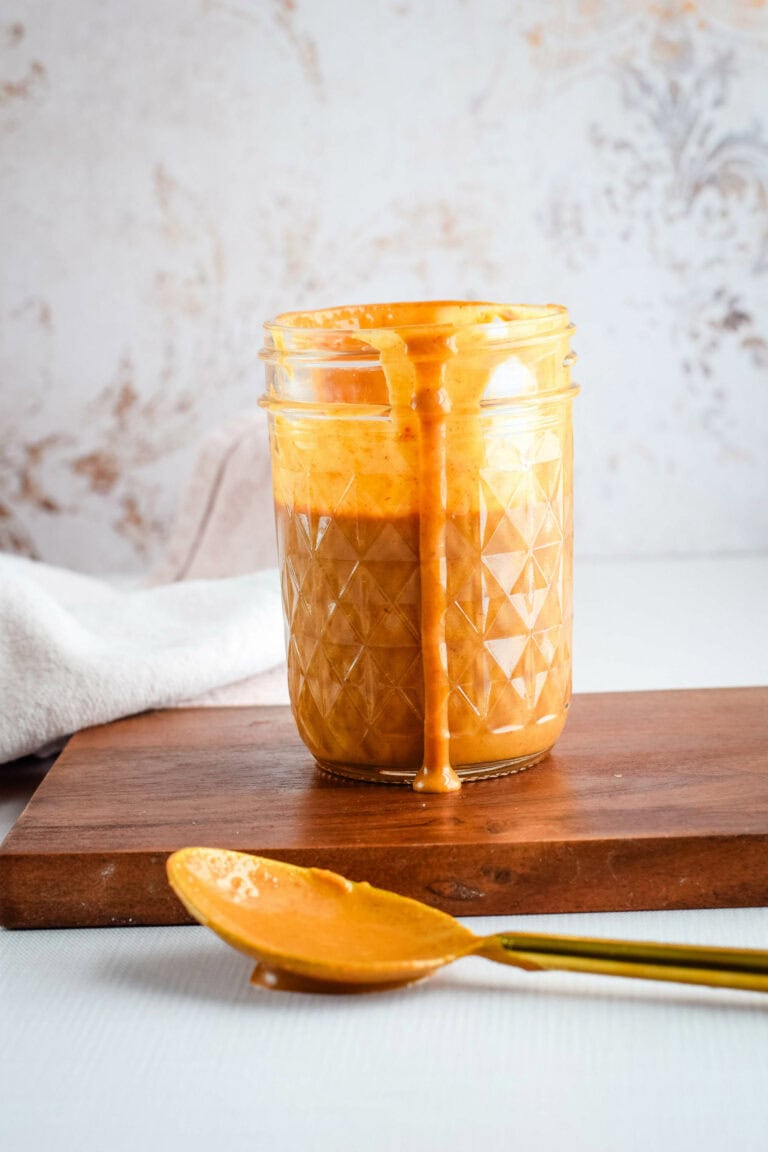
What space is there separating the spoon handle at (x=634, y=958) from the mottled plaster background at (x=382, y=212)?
53.2 inches

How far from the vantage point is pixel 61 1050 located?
417 mm

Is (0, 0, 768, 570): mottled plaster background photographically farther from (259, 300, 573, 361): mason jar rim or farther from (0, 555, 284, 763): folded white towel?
(259, 300, 573, 361): mason jar rim

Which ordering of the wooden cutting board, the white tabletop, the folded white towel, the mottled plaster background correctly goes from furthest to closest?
the mottled plaster background, the folded white towel, the wooden cutting board, the white tabletop

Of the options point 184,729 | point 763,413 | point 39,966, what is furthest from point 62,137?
point 39,966

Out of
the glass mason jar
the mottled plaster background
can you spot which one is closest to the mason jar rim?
the glass mason jar

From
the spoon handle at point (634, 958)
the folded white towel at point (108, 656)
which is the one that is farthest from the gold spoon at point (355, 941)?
the folded white towel at point (108, 656)

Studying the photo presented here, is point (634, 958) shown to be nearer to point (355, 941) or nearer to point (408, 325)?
point (355, 941)

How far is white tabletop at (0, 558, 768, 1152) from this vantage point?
1.20ft

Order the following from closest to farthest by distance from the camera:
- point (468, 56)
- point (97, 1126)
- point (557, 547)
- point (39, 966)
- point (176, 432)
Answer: point (97, 1126) → point (39, 966) → point (557, 547) → point (468, 56) → point (176, 432)

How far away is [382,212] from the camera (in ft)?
5.52

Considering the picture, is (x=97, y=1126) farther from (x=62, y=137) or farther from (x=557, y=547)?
(x=62, y=137)

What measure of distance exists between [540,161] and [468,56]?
0.52 ft

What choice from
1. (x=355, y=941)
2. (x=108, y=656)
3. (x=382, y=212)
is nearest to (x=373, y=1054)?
(x=355, y=941)

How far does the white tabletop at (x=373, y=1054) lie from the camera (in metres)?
0.37
